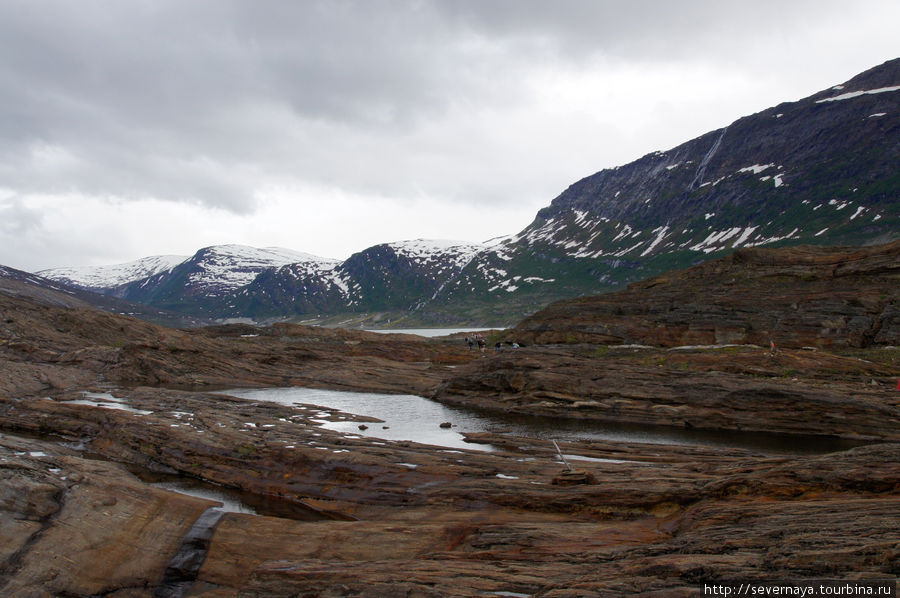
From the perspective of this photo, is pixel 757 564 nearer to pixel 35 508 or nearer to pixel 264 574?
pixel 264 574

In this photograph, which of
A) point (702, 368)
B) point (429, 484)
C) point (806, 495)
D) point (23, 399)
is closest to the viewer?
point (806, 495)

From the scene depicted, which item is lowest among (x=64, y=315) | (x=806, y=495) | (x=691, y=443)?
(x=691, y=443)

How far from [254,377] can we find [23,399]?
30.3 meters

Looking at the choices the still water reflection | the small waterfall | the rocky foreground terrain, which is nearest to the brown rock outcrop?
the rocky foreground terrain

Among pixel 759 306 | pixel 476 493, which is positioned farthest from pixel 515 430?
pixel 759 306

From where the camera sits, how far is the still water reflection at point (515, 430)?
3741 cm

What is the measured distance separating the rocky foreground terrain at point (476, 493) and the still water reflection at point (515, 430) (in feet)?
6.87

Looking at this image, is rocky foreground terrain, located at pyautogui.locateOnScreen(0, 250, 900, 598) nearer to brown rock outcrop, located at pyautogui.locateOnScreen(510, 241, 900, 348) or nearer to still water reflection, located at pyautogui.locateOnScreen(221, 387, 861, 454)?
still water reflection, located at pyautogui.locateOnScreen(221, 387, 861, 454)

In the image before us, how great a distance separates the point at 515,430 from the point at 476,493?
21.0 m

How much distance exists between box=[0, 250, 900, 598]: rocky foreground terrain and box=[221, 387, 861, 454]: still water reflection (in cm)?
209

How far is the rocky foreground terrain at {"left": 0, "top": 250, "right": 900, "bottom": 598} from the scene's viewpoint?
1370cm

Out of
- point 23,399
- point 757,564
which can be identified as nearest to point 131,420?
point 23,399

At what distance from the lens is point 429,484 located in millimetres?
24641

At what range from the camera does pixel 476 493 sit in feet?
75.7
